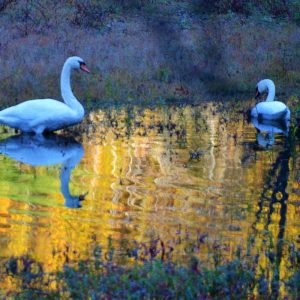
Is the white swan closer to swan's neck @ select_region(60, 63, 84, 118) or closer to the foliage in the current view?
swan's neck @ select_region(60, 63, 84, 118)

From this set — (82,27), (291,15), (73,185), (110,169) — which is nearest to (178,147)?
(110,169)

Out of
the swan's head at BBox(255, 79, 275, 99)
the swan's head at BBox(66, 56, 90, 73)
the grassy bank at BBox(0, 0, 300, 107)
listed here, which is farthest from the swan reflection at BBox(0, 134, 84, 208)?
the swan's head at BBox(255, 79, 275, 99)

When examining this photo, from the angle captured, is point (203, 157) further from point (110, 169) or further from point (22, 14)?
point (22, 14)

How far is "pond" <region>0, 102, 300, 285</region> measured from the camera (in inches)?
329

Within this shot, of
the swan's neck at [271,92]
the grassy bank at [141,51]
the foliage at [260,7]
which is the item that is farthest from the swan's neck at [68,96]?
the foliage at [260,7]

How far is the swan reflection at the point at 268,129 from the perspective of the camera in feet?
50.1

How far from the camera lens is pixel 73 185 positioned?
438 inches

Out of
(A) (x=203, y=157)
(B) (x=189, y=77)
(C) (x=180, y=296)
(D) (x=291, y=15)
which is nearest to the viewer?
(C) (x=180, y=296)

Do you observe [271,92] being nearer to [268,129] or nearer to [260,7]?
[268,129]

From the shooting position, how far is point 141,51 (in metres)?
24.2

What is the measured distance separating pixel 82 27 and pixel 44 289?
22657 mm

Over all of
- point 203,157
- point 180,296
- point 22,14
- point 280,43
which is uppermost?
point 22,14

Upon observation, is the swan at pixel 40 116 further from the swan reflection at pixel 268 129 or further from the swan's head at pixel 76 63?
the swan reflection at pixel 268 129

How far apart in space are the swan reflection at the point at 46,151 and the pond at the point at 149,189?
0.02 metres
